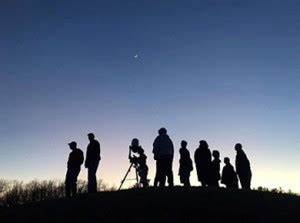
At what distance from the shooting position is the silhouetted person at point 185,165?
27.8m

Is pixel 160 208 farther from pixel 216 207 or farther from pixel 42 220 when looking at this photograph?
pixel 42 220

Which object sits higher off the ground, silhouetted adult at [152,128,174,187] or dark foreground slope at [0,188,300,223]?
silhouetted adult at [152,128,174,187]

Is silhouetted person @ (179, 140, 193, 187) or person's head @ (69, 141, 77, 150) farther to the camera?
silhouetted person @ (179, 140, 193, 187)

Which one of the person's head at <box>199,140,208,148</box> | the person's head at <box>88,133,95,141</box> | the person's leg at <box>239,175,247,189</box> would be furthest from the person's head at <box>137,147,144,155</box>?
the person's leg at <box>239,175,247,189</box>

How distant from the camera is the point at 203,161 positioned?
2739 centimetres

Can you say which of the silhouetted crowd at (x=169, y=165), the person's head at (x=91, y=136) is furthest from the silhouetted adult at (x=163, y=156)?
the person's head at (x=91, y=136)

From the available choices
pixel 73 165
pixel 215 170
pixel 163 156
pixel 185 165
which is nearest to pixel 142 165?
pixel 185 165

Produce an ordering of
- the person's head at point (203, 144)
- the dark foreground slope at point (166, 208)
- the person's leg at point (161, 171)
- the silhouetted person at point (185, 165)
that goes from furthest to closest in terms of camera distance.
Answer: the silhouetted person at point (185, 165)
the person's head at point (203, 144)
the person's leg at point (161, 171)
the dark foreground slope at point (166, 208)

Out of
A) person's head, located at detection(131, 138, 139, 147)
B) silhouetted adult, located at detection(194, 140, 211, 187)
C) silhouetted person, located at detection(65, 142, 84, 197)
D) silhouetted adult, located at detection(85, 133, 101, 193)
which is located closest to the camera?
silhouetted adult, located at detection(85, 133, 101, 193)

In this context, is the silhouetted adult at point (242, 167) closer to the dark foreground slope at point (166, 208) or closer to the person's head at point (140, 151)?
the dark foreground slope at point (166, 208)

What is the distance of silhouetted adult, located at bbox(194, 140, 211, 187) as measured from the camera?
27.4m

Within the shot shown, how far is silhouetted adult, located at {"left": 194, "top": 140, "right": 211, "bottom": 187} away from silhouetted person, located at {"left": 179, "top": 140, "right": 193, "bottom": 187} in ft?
1.40

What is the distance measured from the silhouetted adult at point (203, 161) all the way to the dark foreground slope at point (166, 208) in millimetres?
2372

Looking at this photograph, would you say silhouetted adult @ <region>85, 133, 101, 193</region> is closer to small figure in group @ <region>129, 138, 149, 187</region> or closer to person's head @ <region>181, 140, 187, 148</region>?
small figure in group @ <region>129, 138, 149, 187</region>
